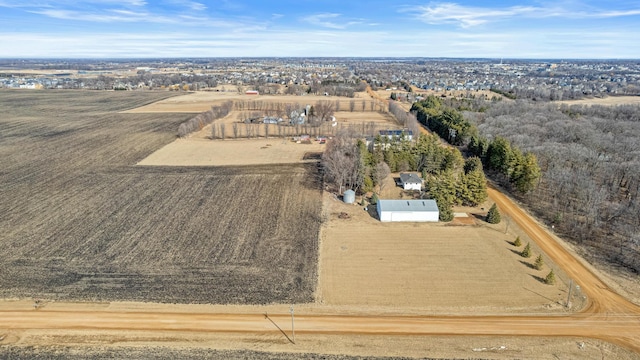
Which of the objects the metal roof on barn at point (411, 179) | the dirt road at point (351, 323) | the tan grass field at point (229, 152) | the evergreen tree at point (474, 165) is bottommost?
the dirt road at point (351, 323)

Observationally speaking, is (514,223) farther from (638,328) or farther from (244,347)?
(244,347)

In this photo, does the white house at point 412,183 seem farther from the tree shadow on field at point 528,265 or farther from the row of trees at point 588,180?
the tree shadow on field at point 528,265

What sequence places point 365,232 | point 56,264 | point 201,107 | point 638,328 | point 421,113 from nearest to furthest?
point 638,328, point 56,264, point 365,232, point 421,113, point 201,107

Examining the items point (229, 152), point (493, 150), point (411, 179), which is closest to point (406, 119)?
point (493, 150)

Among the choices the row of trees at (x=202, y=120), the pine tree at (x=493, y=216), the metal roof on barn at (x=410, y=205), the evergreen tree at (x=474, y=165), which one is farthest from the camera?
the row of trees at (x=202, y=120)

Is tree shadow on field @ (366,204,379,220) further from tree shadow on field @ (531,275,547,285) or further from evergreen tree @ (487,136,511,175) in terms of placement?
evergreen tree @ (487,136,511,175)


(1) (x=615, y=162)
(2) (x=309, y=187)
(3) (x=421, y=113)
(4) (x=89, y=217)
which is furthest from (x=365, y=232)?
(3) (x=421, y=113)

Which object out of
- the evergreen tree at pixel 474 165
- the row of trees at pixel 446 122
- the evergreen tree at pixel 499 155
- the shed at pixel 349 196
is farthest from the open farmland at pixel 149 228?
the row of trees at pixel 446 122

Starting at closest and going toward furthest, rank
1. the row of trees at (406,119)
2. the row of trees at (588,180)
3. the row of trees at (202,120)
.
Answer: the row of trees at (588,180), the row of trees at (406,119), the row of trees at (202,120)
